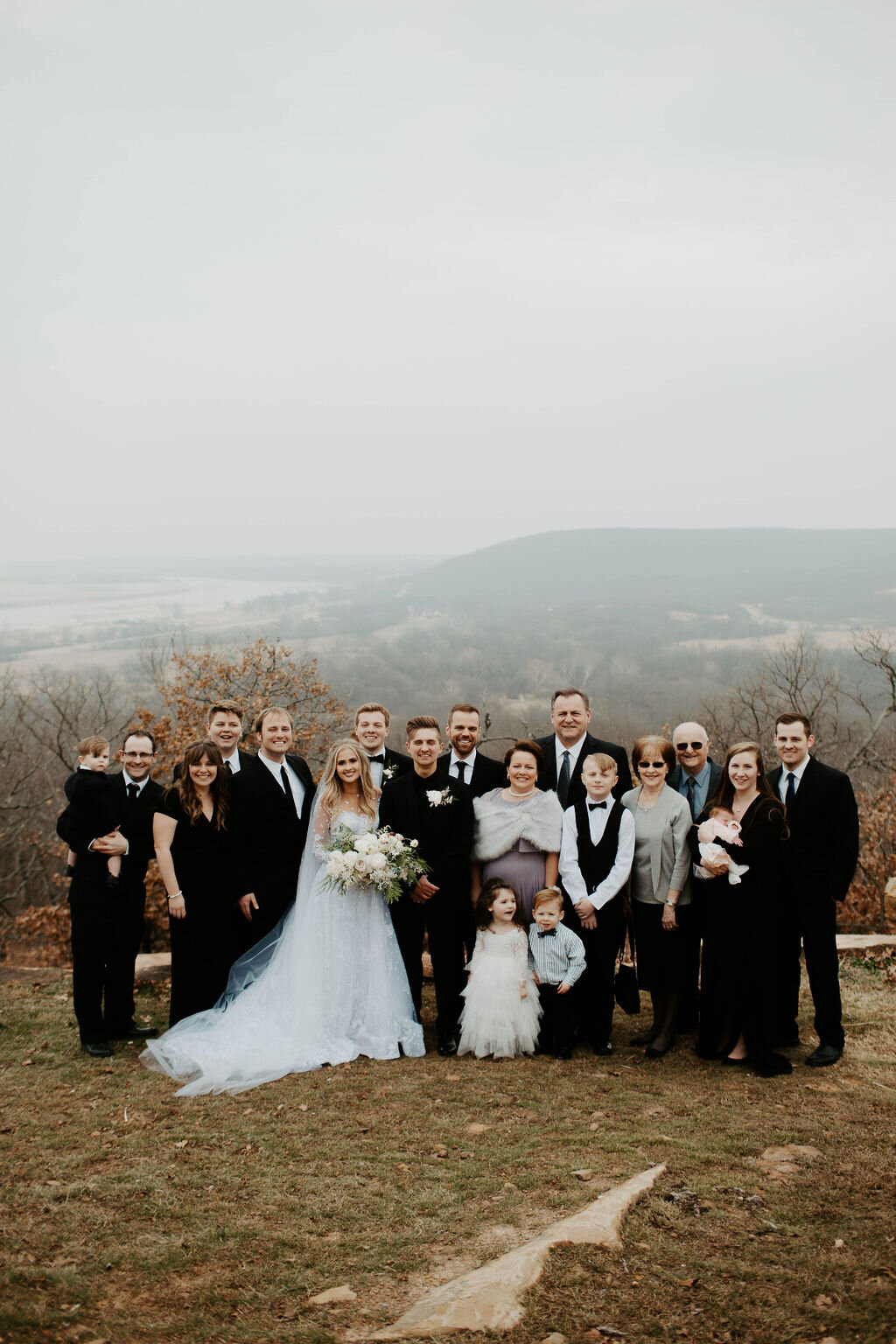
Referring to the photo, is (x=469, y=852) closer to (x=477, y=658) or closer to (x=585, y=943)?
(x=585, y=943)

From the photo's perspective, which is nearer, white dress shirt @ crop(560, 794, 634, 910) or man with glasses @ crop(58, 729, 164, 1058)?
white dress shirt @ crop(560, 794, 634, 910)

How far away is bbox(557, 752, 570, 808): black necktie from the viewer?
739cm

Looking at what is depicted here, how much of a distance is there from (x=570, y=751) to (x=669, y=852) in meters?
1.21

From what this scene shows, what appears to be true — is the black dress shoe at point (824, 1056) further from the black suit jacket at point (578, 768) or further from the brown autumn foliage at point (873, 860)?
the brown autumn foliage at point (873, 860)

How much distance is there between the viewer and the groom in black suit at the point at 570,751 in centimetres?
726

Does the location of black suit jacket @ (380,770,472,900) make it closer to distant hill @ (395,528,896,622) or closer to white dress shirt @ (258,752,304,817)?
white dress shirt @ (258,752,304,817)

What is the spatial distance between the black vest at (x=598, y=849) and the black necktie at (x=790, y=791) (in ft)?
3.70

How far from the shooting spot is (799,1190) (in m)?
4.58

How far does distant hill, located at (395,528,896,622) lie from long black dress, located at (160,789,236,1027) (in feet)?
247

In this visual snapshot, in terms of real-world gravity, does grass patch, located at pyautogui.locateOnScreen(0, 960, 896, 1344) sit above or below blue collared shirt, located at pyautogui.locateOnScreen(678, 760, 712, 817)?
below

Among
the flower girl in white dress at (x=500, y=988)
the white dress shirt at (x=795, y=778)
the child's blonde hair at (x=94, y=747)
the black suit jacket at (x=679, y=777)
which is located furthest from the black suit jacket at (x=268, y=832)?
the white dress shirt at (x=795, y=778)

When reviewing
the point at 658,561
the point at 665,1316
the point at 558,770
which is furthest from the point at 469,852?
the point at 658,561

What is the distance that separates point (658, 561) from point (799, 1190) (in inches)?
4210

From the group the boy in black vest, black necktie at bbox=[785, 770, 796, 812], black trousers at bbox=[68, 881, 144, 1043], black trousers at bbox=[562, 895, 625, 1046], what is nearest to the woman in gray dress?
the boy in black vest
